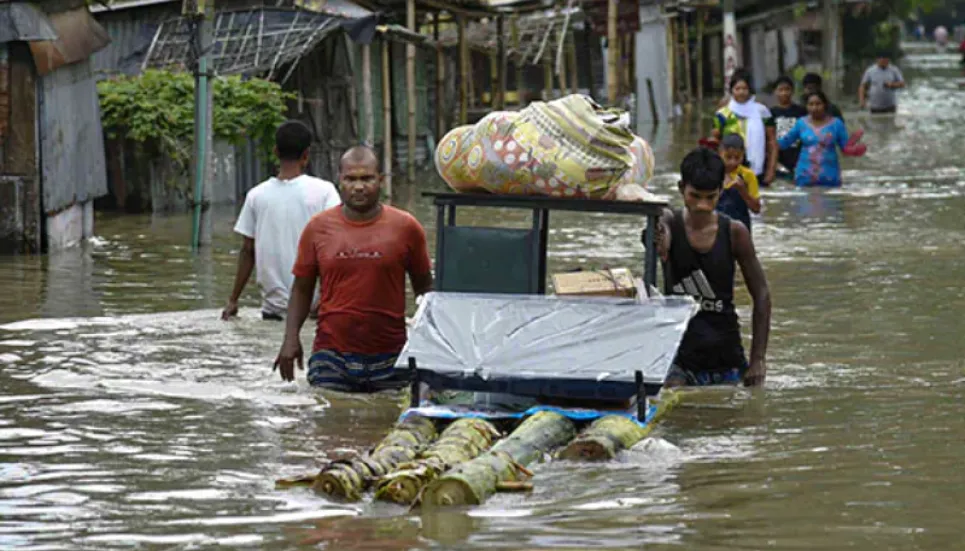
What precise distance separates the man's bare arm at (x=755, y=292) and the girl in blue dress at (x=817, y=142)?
30.6 ft

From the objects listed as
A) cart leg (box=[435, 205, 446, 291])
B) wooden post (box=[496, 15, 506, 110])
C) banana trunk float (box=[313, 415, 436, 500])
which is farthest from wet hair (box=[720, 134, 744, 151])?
wooden post (box=[496, 15, 506, 110])

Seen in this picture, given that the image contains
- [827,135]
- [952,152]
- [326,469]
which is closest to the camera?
[326,469]

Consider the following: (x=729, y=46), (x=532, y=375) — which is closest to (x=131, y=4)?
(x=729, y=46)

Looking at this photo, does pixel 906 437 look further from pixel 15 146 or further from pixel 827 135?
pixel 827 135

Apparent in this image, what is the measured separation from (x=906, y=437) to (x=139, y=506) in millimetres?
3273

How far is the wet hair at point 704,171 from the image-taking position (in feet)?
28.3

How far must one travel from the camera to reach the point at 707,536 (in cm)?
633

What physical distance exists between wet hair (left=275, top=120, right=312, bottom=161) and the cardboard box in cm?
192

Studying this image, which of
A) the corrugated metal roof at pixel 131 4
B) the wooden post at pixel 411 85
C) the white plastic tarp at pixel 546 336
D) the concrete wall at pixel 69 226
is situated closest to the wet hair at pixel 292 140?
the white plastic tarp at pixel 546 336

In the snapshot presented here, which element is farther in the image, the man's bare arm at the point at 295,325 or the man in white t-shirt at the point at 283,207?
the man in white t-shirt at the point at 283,207

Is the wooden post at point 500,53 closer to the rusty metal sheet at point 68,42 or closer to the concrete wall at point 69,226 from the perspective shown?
the concrete wall at point 69,226

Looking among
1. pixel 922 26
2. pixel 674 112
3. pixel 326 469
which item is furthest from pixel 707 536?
pixel 922 26

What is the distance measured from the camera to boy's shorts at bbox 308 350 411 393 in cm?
867

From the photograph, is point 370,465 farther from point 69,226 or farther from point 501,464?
point 69,226
